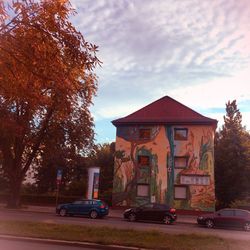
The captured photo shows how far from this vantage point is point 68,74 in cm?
838

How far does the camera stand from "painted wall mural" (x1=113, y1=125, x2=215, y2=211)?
3800 cm

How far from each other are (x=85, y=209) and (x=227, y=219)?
984cm

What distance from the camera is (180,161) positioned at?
129 ft

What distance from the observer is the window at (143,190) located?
39.5m

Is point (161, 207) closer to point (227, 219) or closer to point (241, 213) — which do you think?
point (227, 219)

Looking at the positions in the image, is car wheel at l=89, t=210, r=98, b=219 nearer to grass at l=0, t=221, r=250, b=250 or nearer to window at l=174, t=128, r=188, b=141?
grass at l=0, t=221, r=250, b=250

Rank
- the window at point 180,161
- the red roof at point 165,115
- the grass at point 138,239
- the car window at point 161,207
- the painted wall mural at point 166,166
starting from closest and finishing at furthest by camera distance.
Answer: the grass at point 138,239
the car window at point 161,207
the painted wall mural at point 166,166
the window at point 180,161
the red roof at point 165,115

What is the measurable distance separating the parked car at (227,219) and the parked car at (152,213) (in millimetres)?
2158

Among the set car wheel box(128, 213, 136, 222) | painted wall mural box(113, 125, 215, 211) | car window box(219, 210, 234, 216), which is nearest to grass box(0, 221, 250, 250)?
car window box(219, 210, 234, 216)

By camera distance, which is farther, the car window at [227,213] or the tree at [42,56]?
the car window at [227,213]

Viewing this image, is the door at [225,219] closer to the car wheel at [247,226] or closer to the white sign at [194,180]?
the car wheel at [247,226]

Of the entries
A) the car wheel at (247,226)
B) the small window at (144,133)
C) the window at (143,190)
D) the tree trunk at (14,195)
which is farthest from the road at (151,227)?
the small window at (144,133)

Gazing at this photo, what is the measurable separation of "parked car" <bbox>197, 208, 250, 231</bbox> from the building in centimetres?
1126

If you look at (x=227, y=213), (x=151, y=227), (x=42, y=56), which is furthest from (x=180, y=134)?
(x=42, y=56)
